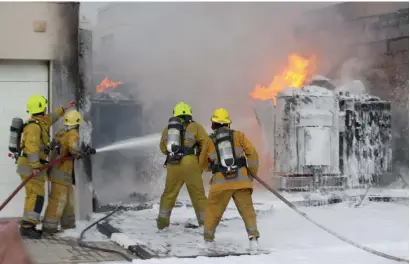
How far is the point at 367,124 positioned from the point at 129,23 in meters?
3.90

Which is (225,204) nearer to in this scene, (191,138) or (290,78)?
(191,138)

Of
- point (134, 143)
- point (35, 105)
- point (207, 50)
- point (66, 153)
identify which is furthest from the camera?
point (207, 50)

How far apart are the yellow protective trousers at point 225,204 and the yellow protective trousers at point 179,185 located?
624mm

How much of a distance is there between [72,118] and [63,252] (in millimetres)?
1822

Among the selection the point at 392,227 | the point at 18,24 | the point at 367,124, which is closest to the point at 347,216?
the point at 392,227

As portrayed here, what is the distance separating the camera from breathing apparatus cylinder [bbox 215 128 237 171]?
6152 mm

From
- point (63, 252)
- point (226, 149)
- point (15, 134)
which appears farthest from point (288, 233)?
point (15, 134)

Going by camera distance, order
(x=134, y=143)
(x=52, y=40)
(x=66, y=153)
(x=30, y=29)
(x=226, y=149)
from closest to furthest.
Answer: (x=226, y=149) → (x=66, y=153) → (x=30, y=29) → (x=52, y=40) → (x=134, y=143)

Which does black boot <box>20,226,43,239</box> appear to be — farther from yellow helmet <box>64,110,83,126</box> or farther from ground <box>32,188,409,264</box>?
yellow helmet <box>64,110,83,126</box>

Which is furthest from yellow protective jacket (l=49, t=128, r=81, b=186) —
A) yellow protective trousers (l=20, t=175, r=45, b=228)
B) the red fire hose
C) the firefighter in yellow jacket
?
yellow protective trousers (l=20, t=175, r=45, b=228)

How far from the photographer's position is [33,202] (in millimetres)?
6629

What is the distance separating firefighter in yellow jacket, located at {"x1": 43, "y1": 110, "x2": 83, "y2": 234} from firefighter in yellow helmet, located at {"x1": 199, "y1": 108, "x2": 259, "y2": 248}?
170cm

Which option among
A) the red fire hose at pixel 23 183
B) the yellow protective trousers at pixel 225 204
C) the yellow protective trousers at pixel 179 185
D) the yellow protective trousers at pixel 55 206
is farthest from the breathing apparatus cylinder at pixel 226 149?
the yellow protective trousers at pixel 55 206

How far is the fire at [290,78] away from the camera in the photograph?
8.38 m
